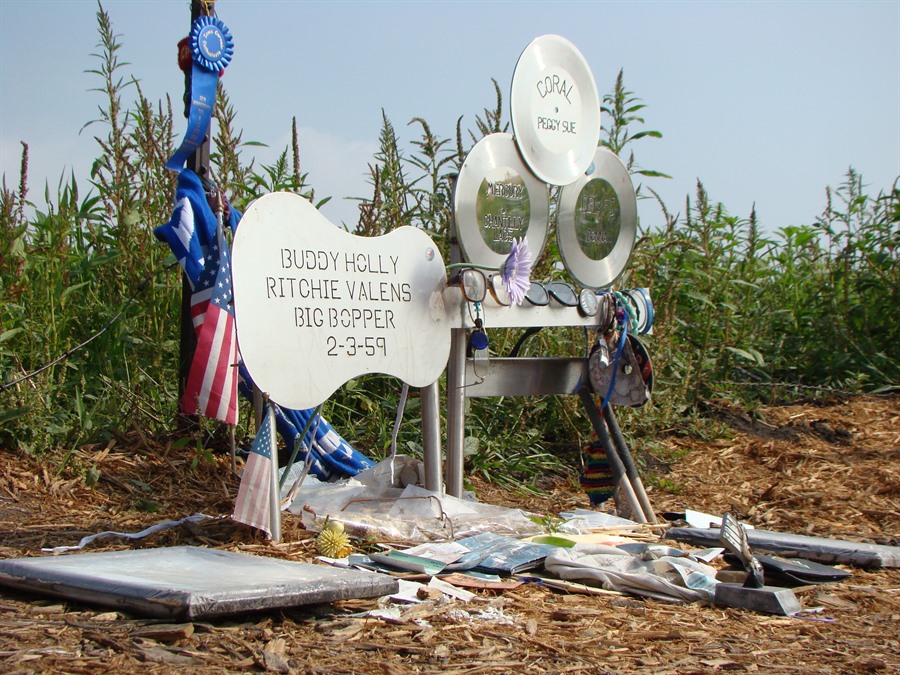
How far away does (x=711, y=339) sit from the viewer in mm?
6078

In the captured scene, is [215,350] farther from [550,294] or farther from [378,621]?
[550,294]

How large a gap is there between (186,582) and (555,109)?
2412 mm

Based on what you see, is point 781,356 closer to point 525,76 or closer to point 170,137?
point 525,76

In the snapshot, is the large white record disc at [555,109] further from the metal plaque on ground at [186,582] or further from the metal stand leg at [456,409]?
the metal plaque on ground at [186,582]

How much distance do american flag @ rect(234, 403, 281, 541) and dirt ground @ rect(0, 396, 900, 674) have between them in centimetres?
9

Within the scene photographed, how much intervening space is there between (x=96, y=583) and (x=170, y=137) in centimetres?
265

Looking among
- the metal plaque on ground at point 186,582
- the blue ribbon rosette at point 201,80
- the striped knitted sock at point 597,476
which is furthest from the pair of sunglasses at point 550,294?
the metal plaque on ground at point 186,582

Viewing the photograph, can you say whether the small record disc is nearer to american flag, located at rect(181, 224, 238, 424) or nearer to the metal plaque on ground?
american flag, located at rect(181, 224, 238, 424)

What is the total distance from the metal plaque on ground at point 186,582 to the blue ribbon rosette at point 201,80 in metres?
1.25

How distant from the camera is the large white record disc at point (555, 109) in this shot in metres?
3.82

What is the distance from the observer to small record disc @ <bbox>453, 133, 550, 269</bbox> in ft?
11.8

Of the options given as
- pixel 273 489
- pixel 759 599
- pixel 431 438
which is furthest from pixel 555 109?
pixel 759 599

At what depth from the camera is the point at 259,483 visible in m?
2.96

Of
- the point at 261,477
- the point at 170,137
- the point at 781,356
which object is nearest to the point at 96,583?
the point at 261,477
